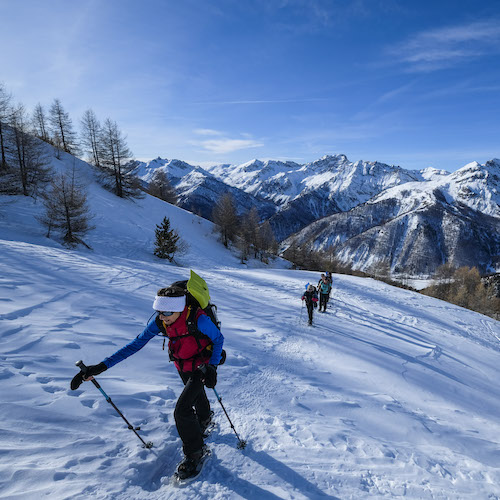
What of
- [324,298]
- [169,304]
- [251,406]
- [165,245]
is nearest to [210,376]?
[169,304]

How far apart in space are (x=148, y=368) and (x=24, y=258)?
412 inches

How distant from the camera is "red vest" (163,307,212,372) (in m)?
3.49

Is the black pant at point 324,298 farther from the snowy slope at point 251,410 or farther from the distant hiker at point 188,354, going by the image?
the distant hiker at point 188,354

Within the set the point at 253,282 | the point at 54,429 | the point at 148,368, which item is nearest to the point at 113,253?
the point at 253,282

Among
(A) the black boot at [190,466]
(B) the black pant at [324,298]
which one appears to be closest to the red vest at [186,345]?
(A) the black boot at [190,466]

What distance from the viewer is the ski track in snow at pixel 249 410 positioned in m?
3.47

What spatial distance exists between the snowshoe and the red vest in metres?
1.12

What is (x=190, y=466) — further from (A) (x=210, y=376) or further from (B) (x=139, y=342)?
(B) (x=139, y=342)

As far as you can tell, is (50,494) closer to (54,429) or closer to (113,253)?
(54,429)

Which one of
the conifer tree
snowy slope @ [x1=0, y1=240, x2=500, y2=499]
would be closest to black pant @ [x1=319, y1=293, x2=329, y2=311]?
snowy slope @ [x1=0, y1=240, x2=500, y2=499]

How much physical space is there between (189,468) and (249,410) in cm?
174

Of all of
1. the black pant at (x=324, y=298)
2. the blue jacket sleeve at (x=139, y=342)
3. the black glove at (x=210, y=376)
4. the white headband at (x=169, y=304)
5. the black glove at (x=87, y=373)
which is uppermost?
the white headband at (x=169, y=304)

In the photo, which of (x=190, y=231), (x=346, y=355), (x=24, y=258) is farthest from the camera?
(x=190, y=231)

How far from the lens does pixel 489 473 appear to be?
4.18 metres
